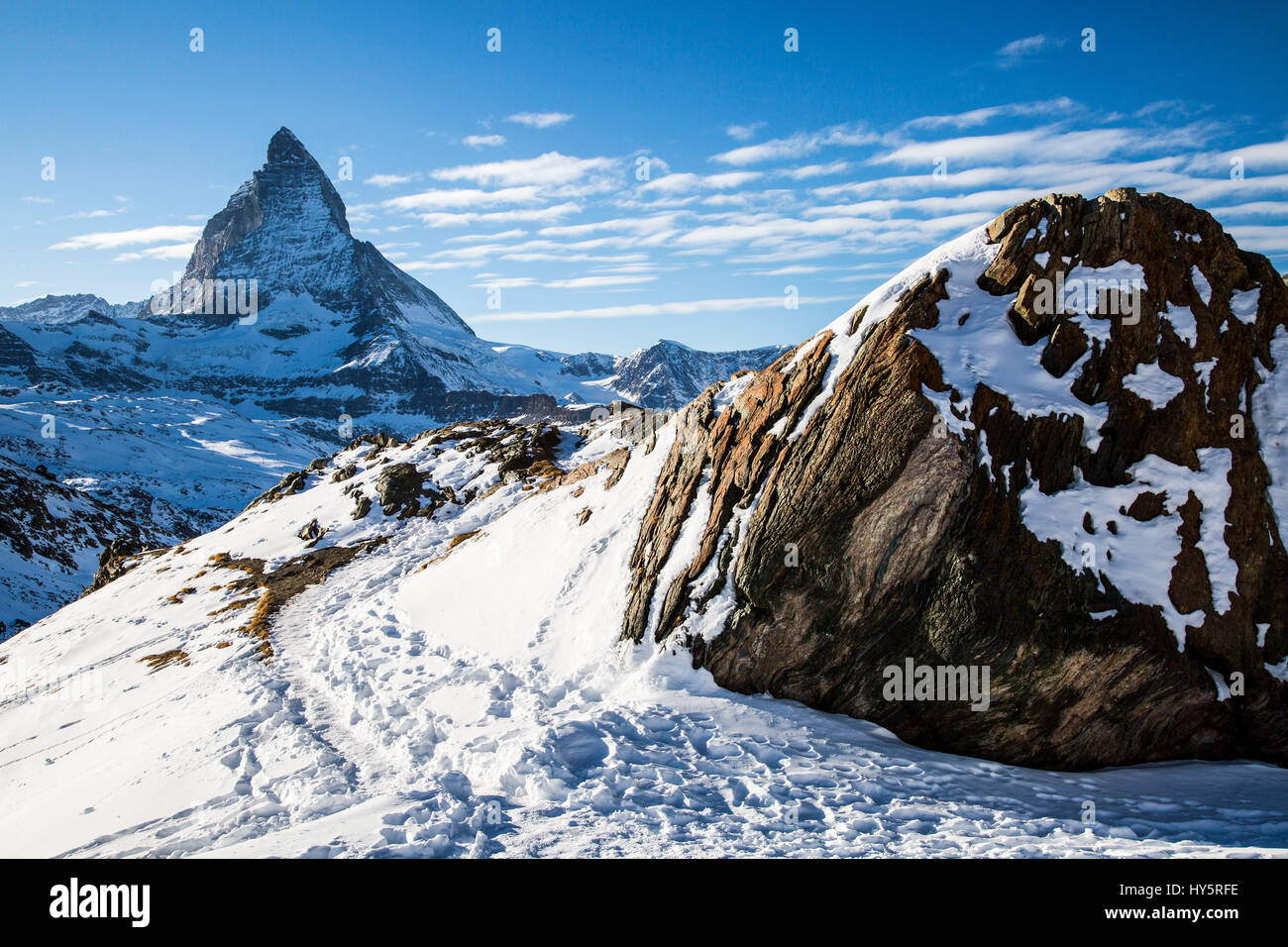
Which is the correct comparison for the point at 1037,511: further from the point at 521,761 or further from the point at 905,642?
the point at 521,761

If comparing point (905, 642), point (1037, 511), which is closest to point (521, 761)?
point (905, 642)

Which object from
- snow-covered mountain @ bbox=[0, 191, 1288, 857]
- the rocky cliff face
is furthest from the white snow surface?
the rocky cliff face

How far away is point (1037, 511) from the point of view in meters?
13.9

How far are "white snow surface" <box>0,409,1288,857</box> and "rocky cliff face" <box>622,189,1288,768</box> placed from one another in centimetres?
110

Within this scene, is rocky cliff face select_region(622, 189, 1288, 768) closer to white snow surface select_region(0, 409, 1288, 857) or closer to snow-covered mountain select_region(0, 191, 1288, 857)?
snow-covered mountain select_region(0, 191, 1288, 857)

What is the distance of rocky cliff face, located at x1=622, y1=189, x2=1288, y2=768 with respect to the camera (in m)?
13.2

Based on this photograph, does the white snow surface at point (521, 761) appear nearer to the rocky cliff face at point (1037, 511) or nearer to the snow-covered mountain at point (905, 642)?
the snow-covered mountain at point (905, 642)

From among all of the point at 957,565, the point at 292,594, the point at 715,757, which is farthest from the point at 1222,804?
the point at 292,594

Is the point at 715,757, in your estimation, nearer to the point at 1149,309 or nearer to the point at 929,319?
the point at 929,319

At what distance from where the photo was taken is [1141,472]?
14.3 metres

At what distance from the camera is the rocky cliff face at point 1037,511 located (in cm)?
1318

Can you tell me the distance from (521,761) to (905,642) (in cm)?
808
